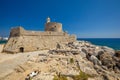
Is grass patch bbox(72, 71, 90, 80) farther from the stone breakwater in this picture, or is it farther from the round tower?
the round tower

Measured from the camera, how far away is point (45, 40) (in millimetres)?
32156

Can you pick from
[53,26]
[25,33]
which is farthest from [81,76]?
[53,26]

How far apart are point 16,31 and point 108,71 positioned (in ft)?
73.8

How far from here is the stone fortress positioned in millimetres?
28280

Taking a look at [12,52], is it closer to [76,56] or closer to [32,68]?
[32,68]

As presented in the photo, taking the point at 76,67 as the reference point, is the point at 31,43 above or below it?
above

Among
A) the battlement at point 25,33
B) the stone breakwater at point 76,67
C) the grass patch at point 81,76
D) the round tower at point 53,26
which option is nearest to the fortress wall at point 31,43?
the battlement at point 25,33

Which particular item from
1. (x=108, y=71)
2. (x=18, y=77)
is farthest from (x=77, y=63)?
(x=18, y=77)

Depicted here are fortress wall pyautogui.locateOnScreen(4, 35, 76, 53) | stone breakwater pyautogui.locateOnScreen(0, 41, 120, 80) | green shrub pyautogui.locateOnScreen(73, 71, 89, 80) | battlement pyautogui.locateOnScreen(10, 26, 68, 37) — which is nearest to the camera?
green shrub pyautogui.locateOnScreen(73, 71, 89, 80)

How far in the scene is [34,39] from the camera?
3061cm

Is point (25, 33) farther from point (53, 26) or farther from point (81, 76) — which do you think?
point (81, 76)

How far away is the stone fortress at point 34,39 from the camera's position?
92.8 feet

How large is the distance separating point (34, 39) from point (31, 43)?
1.47 meters

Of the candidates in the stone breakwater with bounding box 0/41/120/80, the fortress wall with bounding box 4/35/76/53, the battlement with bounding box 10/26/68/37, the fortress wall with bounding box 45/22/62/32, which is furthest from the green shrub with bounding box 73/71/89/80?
the fortress wall with bounding box 45/22/62/32
